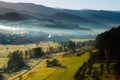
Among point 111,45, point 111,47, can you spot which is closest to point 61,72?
point 111,47

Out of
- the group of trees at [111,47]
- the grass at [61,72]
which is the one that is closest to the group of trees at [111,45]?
the group of trees at [111,47]

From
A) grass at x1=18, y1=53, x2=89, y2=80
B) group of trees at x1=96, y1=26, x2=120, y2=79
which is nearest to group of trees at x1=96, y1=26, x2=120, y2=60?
group of trees at x1=96, y1=26, x2=120, y2=79

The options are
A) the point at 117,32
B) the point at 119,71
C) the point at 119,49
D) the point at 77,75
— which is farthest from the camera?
the point at 117,32

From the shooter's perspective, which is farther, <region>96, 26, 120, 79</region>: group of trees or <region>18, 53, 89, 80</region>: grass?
<region>18, 53, 89, 80</region>: grass

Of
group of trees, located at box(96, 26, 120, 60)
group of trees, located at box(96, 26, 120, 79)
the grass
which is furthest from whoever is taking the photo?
group of trees, located at box(96, 26, 120, 60)

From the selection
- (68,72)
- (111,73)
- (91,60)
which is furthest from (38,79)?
(111,73)

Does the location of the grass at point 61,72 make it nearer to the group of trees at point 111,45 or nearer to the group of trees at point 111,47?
the group of trees at point 111,45

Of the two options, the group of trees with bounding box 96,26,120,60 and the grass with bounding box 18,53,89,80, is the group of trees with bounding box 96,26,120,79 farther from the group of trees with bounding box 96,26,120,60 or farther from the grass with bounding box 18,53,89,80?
the grass with bounding box 18,53,89,80

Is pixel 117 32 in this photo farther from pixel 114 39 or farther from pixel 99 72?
pixel 99 72

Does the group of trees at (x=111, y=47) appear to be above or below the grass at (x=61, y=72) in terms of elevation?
above

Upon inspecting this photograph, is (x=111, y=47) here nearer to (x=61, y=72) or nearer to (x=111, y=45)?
(x=111, y=45)

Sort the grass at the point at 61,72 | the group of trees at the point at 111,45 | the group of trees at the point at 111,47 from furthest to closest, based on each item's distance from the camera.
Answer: the group of trees at the point at 111,45 → the grass at the point at 61,72 → the group of trees at the point at 111,47
